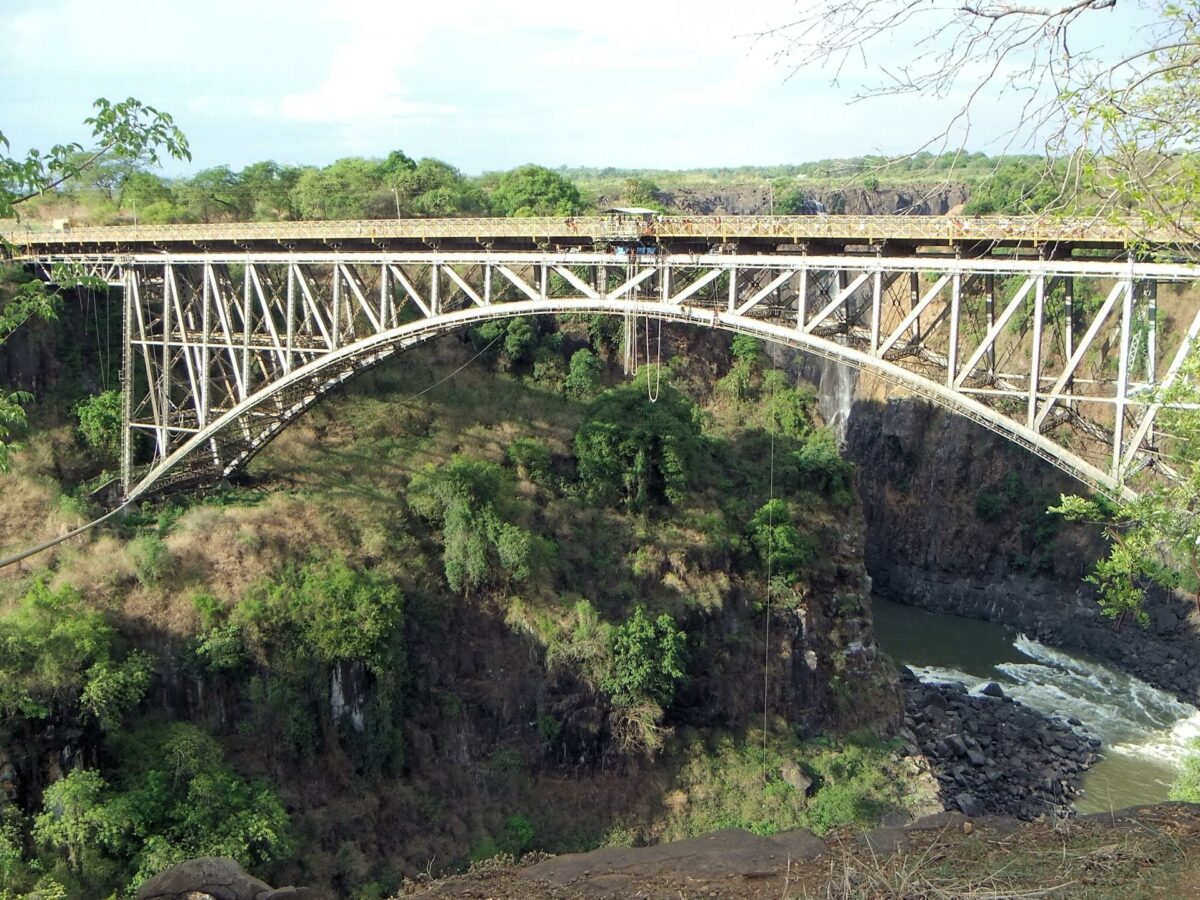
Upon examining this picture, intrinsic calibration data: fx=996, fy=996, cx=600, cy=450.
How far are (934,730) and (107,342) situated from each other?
2320cm

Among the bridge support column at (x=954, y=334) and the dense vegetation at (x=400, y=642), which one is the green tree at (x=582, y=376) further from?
the bridge support column at (x=954, y=334)

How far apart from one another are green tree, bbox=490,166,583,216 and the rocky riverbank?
19066 mm

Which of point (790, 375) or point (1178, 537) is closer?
point (1178, 537)

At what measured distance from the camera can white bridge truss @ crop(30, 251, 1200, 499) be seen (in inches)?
500

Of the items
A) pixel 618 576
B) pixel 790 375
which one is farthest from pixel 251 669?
pixel 790 375

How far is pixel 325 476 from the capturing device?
23.8m

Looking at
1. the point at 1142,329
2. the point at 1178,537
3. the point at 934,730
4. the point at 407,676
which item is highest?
the point at 1142,329

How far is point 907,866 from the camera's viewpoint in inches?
266

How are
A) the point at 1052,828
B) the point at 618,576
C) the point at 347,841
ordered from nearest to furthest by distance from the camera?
the point at 1052,828 < the point at 347,841 < the point at 618,576

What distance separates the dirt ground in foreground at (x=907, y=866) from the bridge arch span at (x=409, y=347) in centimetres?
490

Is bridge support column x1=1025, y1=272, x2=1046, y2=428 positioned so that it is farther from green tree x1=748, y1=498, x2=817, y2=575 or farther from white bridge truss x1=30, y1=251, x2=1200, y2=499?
green tree x1=748, y1=498, x2=817, y2=575

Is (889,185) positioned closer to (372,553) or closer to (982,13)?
(372,553)

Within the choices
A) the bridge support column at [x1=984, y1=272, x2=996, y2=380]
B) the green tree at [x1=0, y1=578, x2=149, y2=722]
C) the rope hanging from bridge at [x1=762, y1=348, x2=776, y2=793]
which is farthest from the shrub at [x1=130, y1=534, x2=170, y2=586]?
the bridge support column at [x1=984, y1=272, x2=996, y2=380]

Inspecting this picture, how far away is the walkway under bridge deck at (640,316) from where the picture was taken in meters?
12.6
